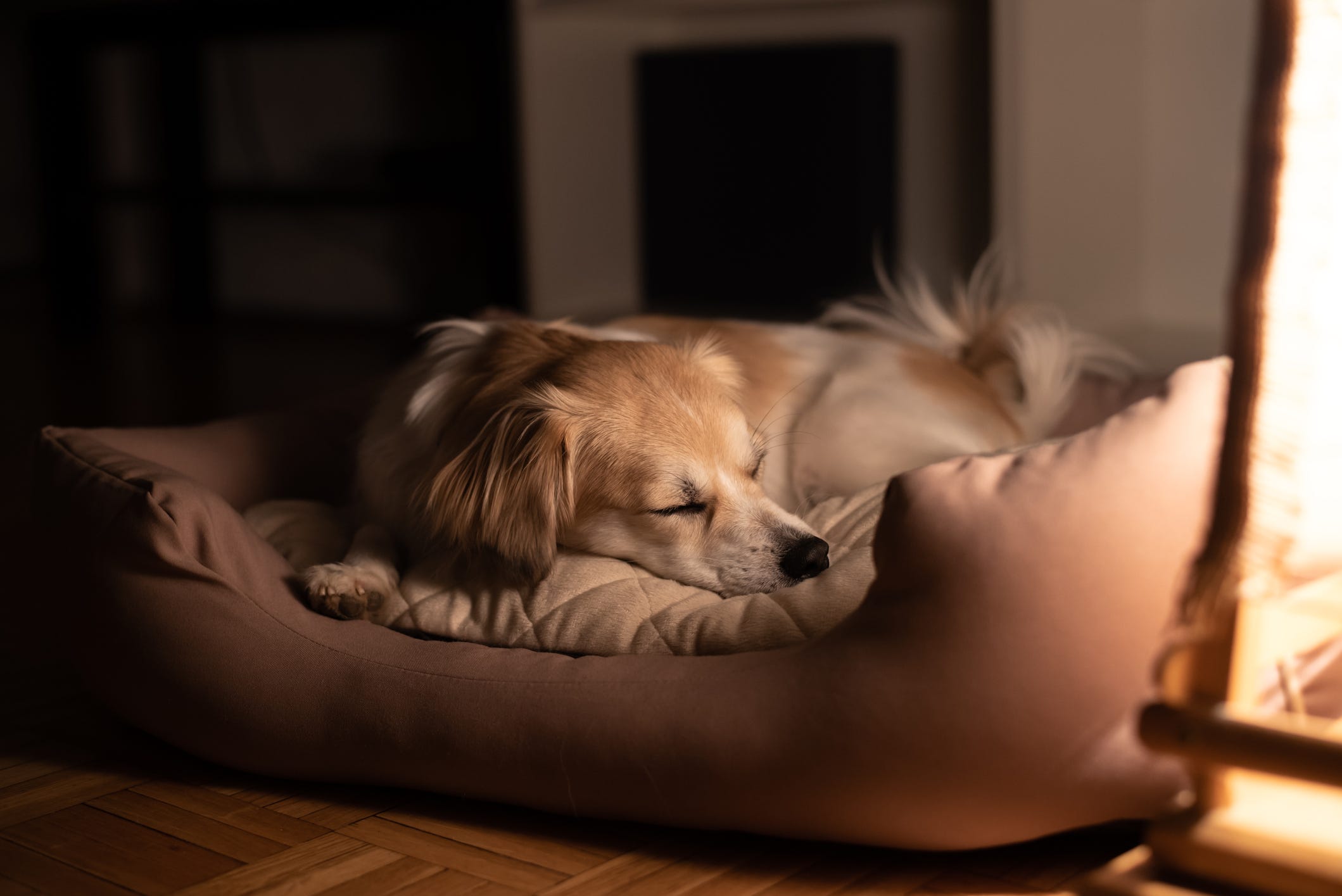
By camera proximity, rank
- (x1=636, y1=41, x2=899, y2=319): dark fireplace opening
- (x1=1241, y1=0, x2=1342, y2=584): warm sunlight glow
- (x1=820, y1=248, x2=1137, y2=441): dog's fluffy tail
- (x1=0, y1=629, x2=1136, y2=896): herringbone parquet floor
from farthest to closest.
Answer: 1. (x1=636, y1=41, x2=899, y2=319): dark fireplace opening
2. (x1=820, y1=248, x2=1137, y2=441): dog's fluffy tail
3. (x1=0, y1=629, x2=1136, y2=896): herringbone parquet floor
4. (x1=1241, y1=0, x2=1342, y2=584): warm sunlight glow

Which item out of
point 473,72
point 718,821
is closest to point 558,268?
point 473,72

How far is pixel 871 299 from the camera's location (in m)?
2.73

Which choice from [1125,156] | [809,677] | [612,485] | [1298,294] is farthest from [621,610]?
[1125,156]

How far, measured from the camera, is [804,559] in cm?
180

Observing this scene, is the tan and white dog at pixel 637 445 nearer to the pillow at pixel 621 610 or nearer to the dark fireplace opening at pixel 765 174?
the pillow at pixel 621 610

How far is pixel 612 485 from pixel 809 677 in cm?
49

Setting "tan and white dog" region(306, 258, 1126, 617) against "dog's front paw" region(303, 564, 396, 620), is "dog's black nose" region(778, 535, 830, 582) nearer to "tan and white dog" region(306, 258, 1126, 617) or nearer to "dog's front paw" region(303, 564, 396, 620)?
"tan and white dog" region(306, 258, 1126, 617)

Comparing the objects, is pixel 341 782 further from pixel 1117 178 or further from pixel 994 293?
pixel 1117 178

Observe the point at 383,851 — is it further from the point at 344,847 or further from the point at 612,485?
the point at 612,485

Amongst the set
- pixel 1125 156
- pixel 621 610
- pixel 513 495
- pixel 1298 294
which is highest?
pixel 1125 156

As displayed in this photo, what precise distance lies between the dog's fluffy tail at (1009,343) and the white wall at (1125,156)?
37.9 inches

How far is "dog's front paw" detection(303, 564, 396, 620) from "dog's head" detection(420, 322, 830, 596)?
11 cm

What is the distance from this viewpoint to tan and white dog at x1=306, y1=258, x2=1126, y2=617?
178 centimetres

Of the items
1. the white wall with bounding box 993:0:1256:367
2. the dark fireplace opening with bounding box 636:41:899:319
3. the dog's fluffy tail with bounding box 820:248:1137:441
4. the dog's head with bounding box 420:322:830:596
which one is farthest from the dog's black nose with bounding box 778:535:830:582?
the dark fireplace opening with bounding box 636:41:899:319
